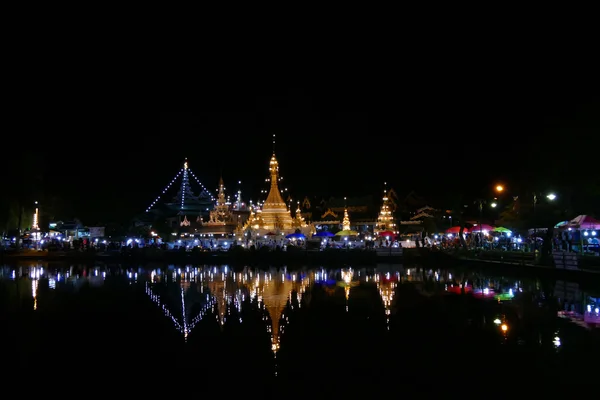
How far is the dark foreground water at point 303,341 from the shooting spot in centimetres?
1061

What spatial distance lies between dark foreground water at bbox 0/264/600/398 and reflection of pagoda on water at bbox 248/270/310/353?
10 cm

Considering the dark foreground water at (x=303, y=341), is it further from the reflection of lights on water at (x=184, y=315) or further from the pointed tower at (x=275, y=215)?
the pointed tower at (x=275, y=215)

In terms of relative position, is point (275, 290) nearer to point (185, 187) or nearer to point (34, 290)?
point (34, 290)

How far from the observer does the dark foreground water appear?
10609 millimetres

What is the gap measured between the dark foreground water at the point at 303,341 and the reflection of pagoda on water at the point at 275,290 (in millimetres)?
97

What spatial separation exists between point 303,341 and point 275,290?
1064 centimetres

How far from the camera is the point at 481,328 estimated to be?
49.9 feet

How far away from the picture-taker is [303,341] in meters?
13.9

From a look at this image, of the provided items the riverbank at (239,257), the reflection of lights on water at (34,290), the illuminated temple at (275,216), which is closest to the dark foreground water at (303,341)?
the reflection of lights on water at (34,290)

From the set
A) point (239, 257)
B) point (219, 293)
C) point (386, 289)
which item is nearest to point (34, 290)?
point (219, 293)

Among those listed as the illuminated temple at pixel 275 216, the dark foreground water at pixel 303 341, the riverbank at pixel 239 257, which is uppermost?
the illuminated temple at pixel 275 216

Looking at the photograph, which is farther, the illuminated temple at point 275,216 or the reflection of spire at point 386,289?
the illuminated temple at point 275,216

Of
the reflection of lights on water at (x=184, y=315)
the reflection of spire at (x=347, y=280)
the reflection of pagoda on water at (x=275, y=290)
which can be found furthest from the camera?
the reflection of spire at (x=347, y=280)

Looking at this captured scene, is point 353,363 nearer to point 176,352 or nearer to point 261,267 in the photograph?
point 176,352
